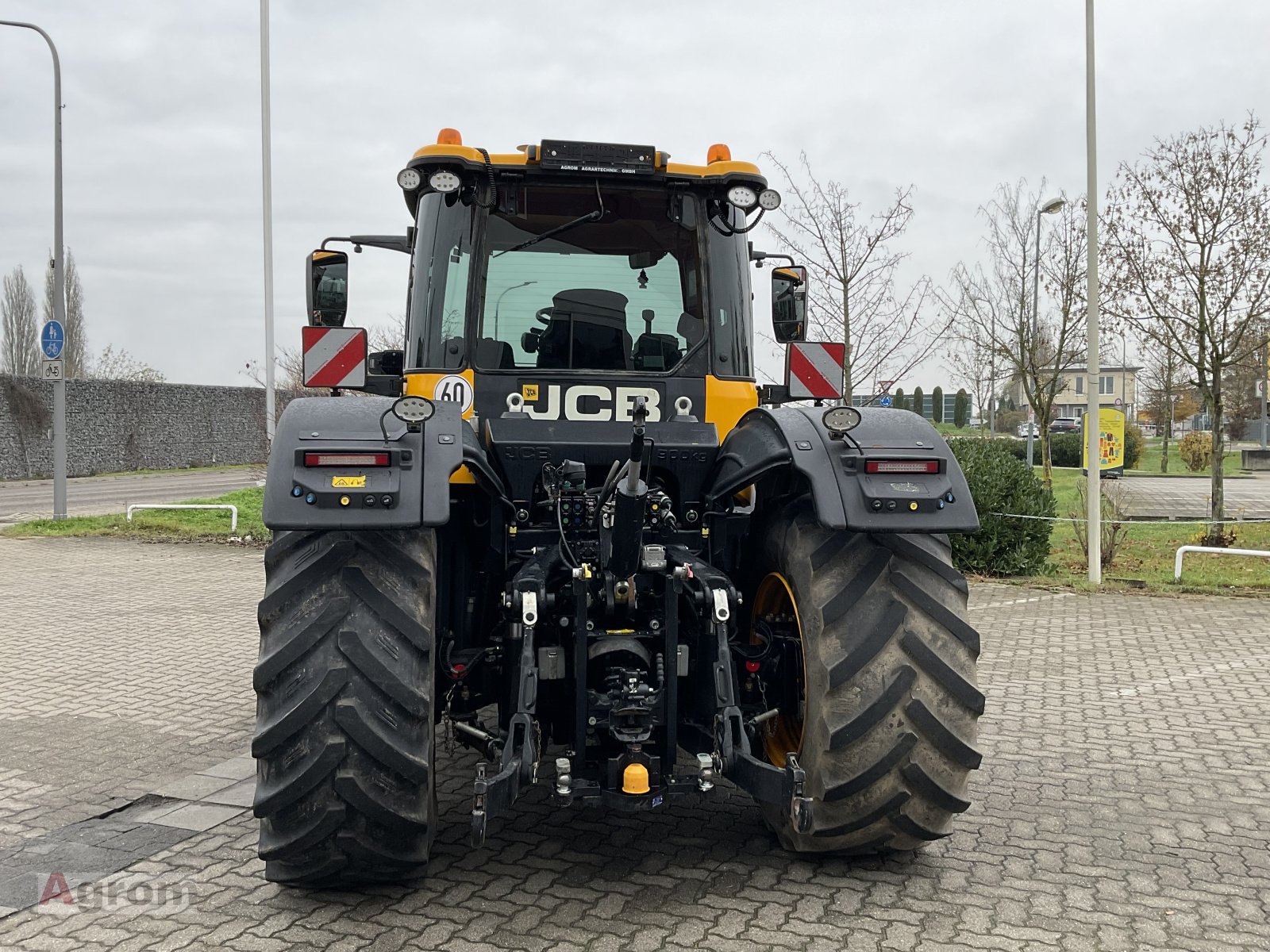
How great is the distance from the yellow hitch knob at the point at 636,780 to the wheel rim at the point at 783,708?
2.51ft

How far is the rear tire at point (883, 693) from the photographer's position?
377 centimetres

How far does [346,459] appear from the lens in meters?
3.62

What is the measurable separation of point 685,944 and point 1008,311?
859 inches

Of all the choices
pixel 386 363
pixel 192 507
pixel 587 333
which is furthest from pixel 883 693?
pixel 192 507

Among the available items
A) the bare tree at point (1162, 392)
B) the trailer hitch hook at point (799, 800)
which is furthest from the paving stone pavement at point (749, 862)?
the bare tree at point (1162, 392)

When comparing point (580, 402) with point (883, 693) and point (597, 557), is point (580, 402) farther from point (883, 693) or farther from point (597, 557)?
point (883, 693)

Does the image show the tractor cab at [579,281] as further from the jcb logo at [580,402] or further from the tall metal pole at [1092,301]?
the tall metal pole at [1092,301]

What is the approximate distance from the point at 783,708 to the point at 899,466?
1.11 m

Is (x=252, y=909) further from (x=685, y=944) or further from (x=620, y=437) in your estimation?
(x=620, y=437)

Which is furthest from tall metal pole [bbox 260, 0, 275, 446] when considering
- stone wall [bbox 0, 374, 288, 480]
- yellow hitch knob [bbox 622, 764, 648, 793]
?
yellow hitch knob [bbox 622, 764, 648, 793]

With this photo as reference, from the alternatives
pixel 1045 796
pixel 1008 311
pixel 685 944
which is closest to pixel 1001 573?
pixel 1045 796

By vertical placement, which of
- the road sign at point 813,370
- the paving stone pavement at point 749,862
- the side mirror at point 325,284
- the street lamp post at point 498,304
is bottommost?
the paving stone pavement at point 749,862

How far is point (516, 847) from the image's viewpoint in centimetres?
435

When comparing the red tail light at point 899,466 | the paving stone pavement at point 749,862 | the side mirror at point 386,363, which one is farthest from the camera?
the side mirror at point 386,363
